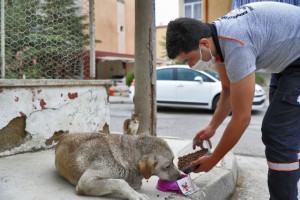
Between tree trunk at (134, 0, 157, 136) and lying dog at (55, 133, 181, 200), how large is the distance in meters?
1.65

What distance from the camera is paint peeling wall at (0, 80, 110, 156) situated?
3660mm

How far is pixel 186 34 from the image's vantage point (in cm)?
228

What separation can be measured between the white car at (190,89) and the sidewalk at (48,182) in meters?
7.25

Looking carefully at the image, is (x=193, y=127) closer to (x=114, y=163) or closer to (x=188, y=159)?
(x=188, y=159)

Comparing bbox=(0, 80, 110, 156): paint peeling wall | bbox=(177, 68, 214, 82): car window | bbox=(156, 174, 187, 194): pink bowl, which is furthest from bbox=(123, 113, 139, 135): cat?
bbox=(177, 68, 214, 82): car window

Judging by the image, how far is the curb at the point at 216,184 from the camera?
2.88 m

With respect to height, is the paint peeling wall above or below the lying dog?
above

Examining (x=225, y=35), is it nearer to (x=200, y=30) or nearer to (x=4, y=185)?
(x=200, y=30)

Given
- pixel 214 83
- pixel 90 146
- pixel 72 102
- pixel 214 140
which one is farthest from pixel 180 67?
pixel 90 146

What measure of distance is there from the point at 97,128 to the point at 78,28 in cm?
154

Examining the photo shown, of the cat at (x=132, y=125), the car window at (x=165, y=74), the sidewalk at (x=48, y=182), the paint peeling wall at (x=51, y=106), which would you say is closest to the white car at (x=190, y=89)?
the car window at (x=165, y=74)

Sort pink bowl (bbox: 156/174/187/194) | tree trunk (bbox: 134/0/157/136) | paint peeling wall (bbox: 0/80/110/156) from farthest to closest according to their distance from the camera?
tree trunk (bbox: 134/0/157/136) < paint peeling wall (bbox: 0/80/110/156) < pink bowl (bbox: 156/174/187/194)

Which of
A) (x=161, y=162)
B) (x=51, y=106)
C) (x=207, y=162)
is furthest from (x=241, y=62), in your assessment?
(x=51, y=106)

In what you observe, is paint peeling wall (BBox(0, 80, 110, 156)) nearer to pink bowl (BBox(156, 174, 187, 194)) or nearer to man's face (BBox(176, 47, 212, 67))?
pink bowl (BBox(156, 174, 187, 194))
